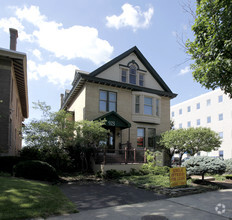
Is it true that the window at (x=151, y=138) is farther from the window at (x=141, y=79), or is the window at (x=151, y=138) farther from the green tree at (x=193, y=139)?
the window at (x=141, y=79)

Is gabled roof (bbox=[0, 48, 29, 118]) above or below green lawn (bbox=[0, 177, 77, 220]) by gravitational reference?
above

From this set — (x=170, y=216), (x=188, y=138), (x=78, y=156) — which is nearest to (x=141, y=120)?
(x=188, y=138)

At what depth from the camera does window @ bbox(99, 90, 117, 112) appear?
18.6m

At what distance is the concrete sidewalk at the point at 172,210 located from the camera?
5.62 metres

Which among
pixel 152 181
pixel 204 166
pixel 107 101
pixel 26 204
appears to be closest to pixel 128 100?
pixel 107 101

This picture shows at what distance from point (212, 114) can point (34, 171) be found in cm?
4316

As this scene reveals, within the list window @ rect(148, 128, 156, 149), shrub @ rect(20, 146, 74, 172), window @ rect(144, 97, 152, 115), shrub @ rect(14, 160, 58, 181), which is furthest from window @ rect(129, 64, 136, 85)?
shrub @ rect(14, 160, 58, 181)

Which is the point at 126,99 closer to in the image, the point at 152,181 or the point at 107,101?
the point at 107,101

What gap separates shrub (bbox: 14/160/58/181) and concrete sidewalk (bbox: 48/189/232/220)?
5.29 meters

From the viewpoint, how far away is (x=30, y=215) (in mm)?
5262

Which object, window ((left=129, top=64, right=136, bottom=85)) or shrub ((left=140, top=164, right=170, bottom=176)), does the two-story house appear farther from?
shrub ((left=140, top=164, right=170, bottom=176))

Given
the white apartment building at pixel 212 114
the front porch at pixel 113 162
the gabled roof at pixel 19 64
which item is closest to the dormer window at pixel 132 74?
the front porch at pixel 113 162

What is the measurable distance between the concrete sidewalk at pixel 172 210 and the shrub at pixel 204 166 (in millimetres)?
3057

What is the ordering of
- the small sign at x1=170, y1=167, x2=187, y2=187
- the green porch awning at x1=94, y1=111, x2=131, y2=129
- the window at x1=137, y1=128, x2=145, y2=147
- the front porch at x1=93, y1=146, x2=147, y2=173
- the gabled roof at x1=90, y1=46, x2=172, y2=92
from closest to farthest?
the small sign at x1=170, y1=167, x2=187, y2=187, the front porch at x1=93, y1=146, x2=147, y2=173, the green porch awning at x1=94, y1=111, x2=131, y2=129, the gabled roof at x1=90, y1=46, x2=172, y2=92, the window at x1=137, y1=128, x2=145, y2=147
